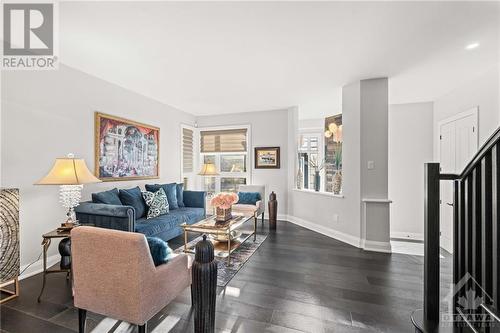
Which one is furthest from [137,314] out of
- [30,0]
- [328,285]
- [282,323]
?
[30,0]

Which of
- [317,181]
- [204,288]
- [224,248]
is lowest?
[224,248]

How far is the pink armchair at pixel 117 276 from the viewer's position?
138cm

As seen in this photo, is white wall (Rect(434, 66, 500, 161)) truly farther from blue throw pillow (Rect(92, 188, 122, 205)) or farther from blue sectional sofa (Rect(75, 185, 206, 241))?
blue throw pillow (Rect(92, 188, 122, 205))

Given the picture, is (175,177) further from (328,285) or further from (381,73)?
(381,73)

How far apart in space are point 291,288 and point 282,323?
538 millimetres

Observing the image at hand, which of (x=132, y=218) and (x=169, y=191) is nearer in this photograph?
(x=132, y=218)

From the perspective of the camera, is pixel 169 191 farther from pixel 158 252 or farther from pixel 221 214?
pixel 158 252

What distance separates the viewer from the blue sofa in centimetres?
263

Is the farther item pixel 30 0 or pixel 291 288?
pixel 291 288

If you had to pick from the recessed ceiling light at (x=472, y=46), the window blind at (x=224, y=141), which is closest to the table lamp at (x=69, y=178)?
the window blind at (x=224, y=141)

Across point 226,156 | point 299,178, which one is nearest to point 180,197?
point 226,156

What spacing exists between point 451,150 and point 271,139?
3.33 meters

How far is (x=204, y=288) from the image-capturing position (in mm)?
1539

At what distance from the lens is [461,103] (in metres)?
3.51
